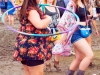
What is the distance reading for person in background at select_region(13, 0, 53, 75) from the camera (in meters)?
4.25

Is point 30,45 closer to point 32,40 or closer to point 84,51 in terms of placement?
point 32,40

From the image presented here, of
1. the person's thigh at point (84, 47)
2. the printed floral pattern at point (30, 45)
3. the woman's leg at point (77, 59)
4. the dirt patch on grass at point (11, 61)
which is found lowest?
the dirt patch on grass at point (11, 61)

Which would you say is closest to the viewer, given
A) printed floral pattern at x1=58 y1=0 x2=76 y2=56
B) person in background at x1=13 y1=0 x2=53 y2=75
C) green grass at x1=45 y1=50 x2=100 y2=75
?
person in background at x1=13 y1=0 x2=53 y2=75

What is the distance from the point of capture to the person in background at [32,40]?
4250mm

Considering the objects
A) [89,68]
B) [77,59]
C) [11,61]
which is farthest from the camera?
[11,61]

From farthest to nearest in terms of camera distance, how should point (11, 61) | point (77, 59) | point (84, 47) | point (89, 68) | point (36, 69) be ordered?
1. point (11, 61)
2. point (89, 68)
3. point (77, 59)
4. point (84, 47)
5. point (36, 69)

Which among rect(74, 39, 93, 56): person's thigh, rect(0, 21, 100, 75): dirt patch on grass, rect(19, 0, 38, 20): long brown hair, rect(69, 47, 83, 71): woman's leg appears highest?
rect(19, 0, 38, 20): long brown hair

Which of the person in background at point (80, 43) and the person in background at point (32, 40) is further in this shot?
the person in background at point (80, 43)

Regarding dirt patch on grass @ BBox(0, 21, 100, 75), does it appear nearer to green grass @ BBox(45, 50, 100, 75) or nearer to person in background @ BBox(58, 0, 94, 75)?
green grass @ BBox(45, 50, 100, 75)

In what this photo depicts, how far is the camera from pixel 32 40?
4.34 meters

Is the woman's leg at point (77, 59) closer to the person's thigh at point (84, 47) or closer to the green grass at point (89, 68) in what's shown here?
the person's thigh at point (84, 47)

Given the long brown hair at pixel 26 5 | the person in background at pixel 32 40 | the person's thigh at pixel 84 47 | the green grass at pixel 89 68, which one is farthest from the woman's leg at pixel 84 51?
the long brown hair at pixel 26 5

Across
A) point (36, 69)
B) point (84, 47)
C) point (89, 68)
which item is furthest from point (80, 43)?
point (89, 68)

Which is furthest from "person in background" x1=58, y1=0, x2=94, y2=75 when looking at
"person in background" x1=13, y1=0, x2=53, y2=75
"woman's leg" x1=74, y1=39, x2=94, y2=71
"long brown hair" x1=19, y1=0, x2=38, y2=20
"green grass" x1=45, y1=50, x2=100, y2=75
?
"long brown hair" x1=19, y1=0, x2=38, y2=20
